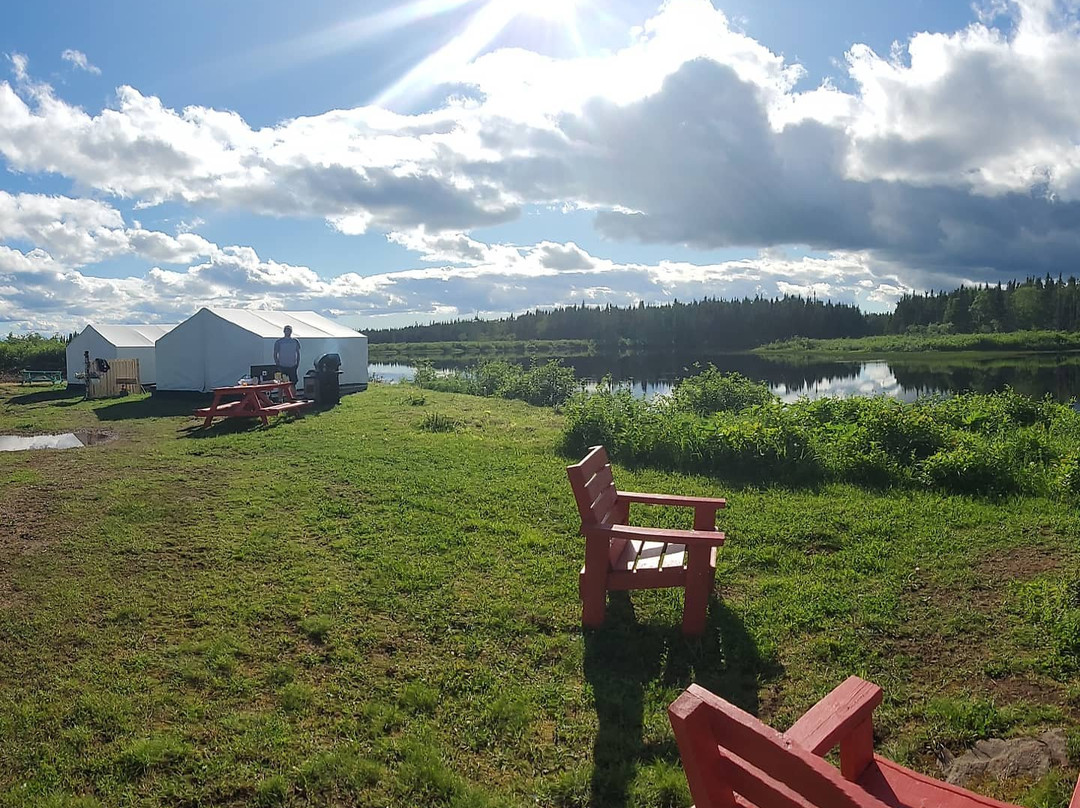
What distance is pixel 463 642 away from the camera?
415 cm

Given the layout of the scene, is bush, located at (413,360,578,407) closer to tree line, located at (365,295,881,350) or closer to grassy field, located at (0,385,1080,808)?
grassy field, located at (0,385,1080,808)

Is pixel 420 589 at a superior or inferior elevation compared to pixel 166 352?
inferior

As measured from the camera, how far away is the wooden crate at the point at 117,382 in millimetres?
21828

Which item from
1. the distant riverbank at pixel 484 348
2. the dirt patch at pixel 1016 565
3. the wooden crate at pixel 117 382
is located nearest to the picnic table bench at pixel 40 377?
the wooden crate at pixel 117 382

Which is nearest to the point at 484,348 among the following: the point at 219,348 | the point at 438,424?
the point at 219,348

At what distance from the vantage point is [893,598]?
4.44 meters

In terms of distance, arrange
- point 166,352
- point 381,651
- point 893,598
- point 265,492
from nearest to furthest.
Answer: point 381,651 < point 893,598 < point 265,492 < point 166,352

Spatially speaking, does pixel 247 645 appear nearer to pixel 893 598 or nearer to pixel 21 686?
pixel 21 686

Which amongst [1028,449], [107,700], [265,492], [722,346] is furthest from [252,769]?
[722,346]

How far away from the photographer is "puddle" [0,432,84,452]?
11.9 m

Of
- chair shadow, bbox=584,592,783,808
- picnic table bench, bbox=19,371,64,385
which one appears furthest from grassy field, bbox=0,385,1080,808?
picnic table bench, bbox=19,371,64,385

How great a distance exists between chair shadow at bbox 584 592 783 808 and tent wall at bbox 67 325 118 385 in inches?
992

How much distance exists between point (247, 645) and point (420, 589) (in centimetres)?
117

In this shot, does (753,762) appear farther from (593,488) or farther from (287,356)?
(287,356)
